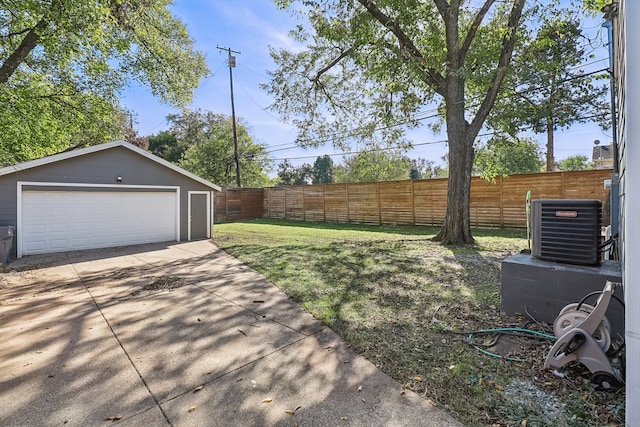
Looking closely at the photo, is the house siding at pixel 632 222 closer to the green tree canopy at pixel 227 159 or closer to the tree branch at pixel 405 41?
the tree branch at pixel 405 41

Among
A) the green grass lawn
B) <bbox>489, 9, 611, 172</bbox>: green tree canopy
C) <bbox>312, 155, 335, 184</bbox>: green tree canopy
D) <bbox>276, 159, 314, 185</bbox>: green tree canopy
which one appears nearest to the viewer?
the green grass lawn

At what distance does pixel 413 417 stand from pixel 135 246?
9.53 meters

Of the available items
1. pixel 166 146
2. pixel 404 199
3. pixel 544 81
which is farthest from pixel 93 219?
pixel 166 146

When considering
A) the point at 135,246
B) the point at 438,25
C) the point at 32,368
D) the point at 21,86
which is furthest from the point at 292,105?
the point at 32,368

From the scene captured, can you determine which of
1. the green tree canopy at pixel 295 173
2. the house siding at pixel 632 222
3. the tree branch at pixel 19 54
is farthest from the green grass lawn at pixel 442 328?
the green tree canopy at pixel 295 173

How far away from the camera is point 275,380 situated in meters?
2.36

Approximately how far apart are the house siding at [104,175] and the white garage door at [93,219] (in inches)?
11.4

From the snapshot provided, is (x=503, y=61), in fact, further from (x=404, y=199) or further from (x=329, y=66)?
(x=404, y=199)

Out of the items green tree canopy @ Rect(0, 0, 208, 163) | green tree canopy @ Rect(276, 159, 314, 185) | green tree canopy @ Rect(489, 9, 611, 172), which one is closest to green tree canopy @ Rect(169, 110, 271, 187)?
green tree canopy @ Rect(0, 0, 208, 163)

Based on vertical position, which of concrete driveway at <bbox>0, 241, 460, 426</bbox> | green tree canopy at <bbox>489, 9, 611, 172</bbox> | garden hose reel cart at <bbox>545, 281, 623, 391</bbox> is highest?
green tree canopy at <bbox>489, 9, 611, 172</bbox>

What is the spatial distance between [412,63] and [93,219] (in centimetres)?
946

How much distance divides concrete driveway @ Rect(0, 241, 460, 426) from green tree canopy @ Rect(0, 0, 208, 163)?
5.44 meters

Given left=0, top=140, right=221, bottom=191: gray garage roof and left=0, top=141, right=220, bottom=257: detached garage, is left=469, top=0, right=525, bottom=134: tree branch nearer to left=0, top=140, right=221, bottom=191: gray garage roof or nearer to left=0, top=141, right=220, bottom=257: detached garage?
left=0, top=141, right=220, bottom=257: detached garage

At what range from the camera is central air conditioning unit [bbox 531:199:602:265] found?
2.87 meters
